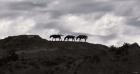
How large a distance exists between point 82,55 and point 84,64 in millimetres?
5427

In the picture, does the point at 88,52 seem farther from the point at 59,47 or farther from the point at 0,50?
Answer: the point at 0,50

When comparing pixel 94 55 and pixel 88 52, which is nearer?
pixel 94 55

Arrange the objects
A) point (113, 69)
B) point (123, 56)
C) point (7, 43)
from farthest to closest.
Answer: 1. point (7, 43)
2. point (123, 56)
3. point (113, 69)

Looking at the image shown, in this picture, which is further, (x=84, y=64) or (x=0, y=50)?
(x=0, y=50)

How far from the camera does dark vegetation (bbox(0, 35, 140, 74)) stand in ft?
187

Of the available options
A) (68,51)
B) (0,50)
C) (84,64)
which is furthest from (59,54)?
(0,50)

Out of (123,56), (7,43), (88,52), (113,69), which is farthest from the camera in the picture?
(7,43)

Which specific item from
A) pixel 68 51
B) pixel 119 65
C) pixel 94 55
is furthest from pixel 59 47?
pixel 119 65

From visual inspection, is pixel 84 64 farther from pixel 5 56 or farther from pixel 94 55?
pixel 5 56

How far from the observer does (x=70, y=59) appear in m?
60.5

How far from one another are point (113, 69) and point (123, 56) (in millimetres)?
4997

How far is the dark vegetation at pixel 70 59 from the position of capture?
56906mm

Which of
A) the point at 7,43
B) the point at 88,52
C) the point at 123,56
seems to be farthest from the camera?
the point at 7,43

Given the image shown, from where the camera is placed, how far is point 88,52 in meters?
65.7
